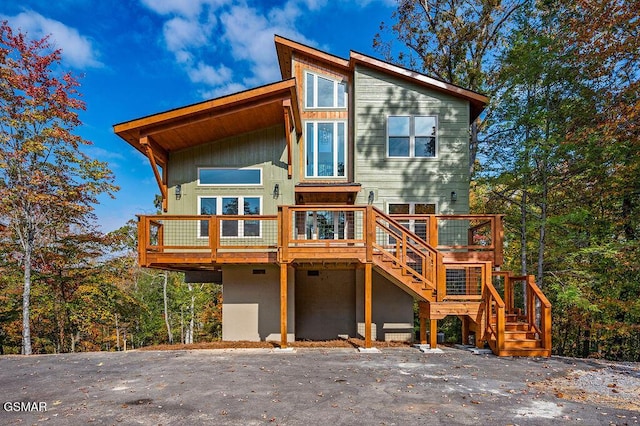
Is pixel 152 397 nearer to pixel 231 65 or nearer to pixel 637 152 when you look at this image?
pixel 637 152

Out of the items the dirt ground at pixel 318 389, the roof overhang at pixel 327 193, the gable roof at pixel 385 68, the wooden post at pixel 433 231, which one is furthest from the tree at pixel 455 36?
the dirt ground at pixel 318 389

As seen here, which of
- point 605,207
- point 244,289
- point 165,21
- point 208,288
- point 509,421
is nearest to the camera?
point 509,421

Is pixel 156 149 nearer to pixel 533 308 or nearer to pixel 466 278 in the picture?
pixel 466 278

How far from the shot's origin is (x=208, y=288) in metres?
25.6

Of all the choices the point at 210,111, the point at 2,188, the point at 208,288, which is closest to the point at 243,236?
the point at 210,111

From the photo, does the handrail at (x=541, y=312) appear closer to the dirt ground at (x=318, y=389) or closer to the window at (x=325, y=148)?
the dirt ground at (x=318, y=389)

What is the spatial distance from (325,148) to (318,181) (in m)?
1.06

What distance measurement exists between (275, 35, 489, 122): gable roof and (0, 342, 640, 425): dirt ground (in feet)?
23.6

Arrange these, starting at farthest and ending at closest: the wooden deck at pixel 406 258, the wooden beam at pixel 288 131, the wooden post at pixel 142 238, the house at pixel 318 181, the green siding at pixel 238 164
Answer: the green siding at pixel 238 164, the house at pixel 318 181, the wooden beam at pixel 288 131, the wooden post at pixel 142 238, the wooden deck at pixel 406 258

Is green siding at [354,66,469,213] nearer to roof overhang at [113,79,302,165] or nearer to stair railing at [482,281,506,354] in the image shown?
roof overhang at [113,79,302,165]

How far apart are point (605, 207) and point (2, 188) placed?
1977 centimetres

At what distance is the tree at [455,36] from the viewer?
48.2ft

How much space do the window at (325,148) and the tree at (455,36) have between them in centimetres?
646

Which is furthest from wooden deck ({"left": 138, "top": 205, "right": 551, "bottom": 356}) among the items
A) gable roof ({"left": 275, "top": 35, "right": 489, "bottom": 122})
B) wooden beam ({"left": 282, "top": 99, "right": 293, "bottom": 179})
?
gable roof ({"left": 275, "top": 35, "right": 489, "bottom": 122})
